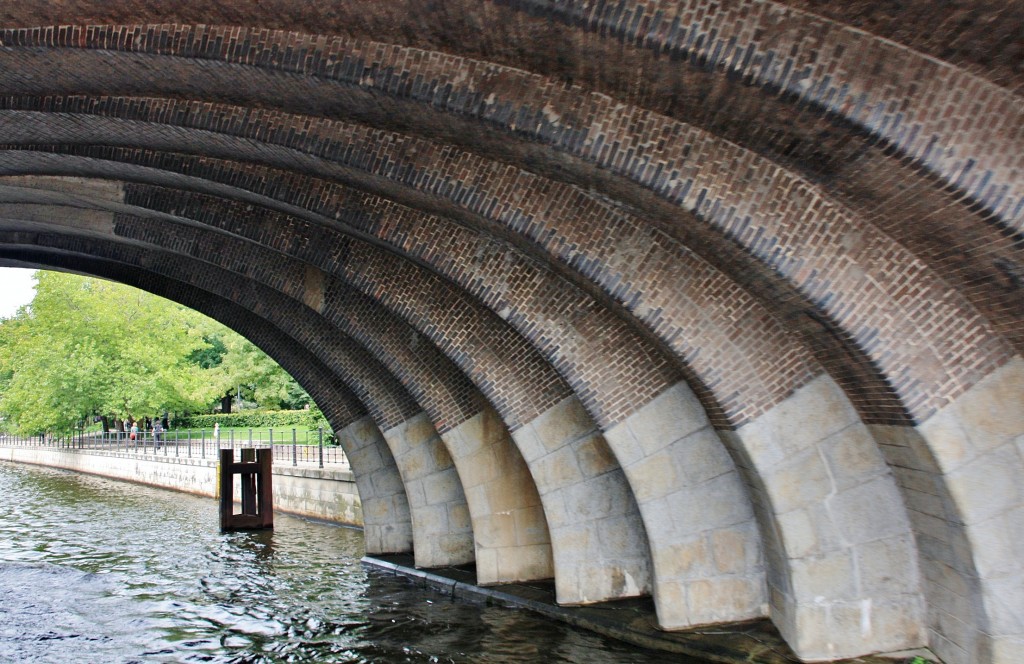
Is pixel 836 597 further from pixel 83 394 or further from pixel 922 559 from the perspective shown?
pixel 83 394

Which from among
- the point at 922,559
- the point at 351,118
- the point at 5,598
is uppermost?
the point at 351,118

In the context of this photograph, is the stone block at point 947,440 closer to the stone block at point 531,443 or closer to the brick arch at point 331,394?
the stone block at point 531,443

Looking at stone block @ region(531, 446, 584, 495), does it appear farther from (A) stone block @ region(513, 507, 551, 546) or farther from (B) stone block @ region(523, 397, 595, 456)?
(A) stone block @ region(513, 507, 551, 546)

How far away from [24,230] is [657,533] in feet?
33.6

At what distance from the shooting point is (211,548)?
17438 mm

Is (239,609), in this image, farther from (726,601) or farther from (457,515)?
(726,601)

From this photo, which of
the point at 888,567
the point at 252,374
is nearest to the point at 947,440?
the point at 888,567

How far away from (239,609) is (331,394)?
4616 millimetres

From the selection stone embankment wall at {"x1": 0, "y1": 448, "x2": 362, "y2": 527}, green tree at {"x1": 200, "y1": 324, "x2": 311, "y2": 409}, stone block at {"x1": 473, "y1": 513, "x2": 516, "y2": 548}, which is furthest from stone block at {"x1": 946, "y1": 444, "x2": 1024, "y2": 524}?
green tree at {"x1": 200, "y1": 324, "x2": 311, "y2": 409}

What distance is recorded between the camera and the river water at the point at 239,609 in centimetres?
963

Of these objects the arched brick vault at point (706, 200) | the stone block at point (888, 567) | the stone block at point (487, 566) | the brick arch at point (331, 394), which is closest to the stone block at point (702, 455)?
the arched brick vault at point (706, 200)

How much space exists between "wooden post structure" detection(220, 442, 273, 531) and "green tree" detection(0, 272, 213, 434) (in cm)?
2299

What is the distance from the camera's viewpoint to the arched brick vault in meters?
5.14

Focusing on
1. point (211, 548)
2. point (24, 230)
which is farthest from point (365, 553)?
point (24, 230)
